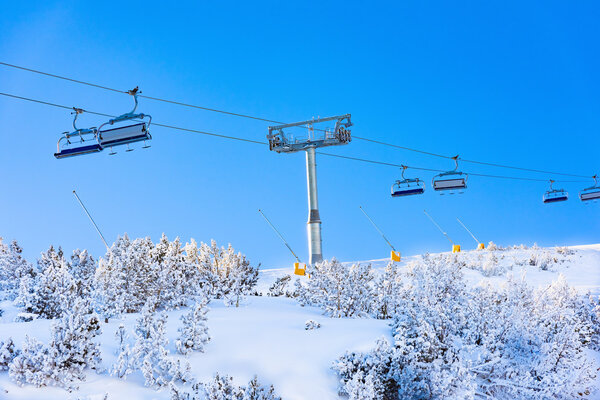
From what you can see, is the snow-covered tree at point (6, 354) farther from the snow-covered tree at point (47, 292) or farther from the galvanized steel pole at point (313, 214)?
the galvanized steel pole at point (313, 214)

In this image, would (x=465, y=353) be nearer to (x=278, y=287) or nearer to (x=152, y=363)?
(x=152, y=363)

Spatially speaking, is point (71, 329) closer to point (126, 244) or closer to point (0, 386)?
point (0, 386)

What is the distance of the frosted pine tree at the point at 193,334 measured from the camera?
367 inches

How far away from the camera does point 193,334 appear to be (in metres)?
9.50

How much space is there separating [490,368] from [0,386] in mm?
8523

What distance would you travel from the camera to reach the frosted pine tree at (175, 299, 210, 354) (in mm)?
9311

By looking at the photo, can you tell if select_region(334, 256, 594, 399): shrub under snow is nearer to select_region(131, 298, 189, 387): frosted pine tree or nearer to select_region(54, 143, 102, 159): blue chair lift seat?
select_region(131, 298, 189, 387): frosted pine tree

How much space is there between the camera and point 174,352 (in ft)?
30.9

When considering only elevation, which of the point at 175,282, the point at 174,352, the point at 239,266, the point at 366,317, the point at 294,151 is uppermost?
the point at 294,151

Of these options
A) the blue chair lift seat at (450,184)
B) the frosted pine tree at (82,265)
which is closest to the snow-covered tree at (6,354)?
the frosted pine tree at (82,265)

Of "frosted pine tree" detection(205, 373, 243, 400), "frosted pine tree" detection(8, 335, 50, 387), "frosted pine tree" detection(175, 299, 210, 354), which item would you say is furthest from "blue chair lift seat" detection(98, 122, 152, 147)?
"frosted pine tree" detection(205, 373, 243, 400)

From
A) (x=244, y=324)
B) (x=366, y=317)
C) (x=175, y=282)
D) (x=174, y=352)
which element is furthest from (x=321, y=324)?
(x=175, y=282)

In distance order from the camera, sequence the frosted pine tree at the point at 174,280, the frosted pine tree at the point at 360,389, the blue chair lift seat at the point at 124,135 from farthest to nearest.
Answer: the frosted pine tree at the point at 174,280 → the blue chair lift seat at the point at 124,135 → the frosted pine tree at the point at 360,389

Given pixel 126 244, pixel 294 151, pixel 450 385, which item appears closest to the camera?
pixel 450 385
